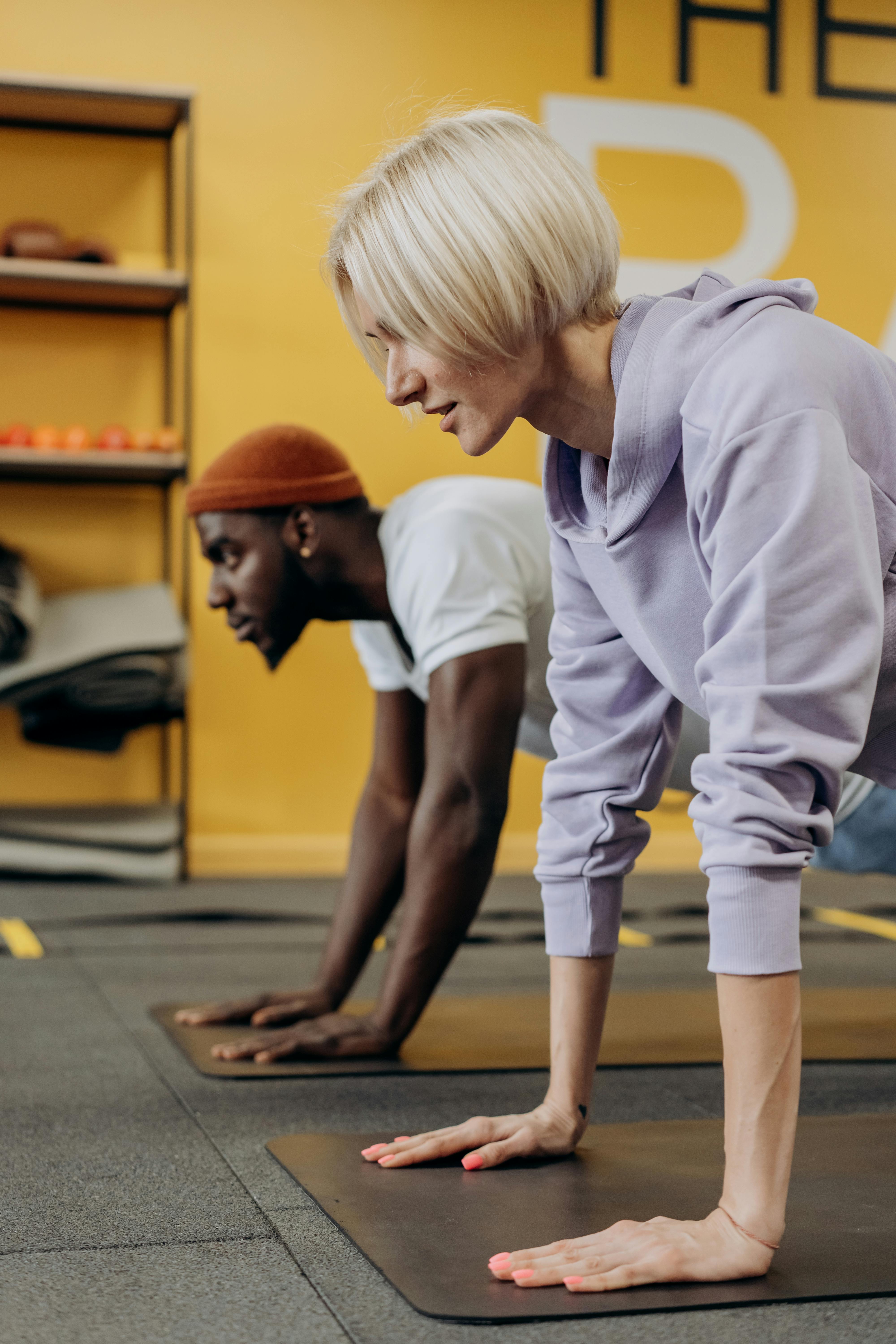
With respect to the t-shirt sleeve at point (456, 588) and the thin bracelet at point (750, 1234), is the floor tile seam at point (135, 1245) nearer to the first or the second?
the thin bracelet at point (750, 1234)

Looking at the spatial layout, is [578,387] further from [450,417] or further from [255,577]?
[255,577]

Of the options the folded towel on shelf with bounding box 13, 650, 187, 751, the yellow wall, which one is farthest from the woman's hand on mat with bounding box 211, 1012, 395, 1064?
the yellow wall

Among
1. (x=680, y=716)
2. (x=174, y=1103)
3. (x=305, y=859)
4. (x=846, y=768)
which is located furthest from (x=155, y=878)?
(x=846, y=768)

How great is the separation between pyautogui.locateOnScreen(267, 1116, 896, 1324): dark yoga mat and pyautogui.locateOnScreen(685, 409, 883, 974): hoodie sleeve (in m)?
0.25

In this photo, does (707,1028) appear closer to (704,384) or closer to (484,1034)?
(484,1034)

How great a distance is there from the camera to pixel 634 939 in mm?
2650

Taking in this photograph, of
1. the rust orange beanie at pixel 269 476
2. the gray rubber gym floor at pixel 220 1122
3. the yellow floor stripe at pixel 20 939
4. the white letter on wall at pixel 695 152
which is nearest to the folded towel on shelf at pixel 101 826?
the gray rubber gym floor at pixel 220 1122

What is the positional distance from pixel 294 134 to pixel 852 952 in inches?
104

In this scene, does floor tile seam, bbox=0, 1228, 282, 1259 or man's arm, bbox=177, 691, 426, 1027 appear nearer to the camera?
floor tile seam, bbox=0, 1228, 282, 1259

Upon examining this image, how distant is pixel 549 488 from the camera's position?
1.13 meters

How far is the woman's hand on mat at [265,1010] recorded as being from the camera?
5.89ft

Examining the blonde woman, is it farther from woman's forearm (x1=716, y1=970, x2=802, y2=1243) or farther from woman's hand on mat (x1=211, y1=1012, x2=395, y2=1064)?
woman's hand on mat (x1=211, y1=1012, x2=395, y2=1064)

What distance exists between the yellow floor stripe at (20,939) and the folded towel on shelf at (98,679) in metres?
0.59

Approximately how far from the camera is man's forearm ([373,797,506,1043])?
155cm
